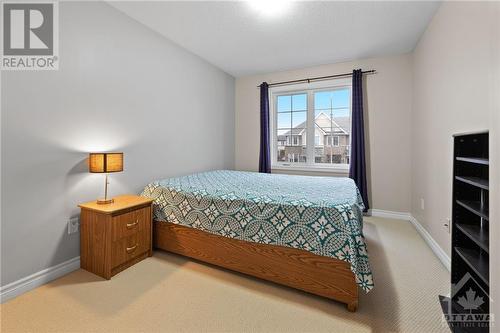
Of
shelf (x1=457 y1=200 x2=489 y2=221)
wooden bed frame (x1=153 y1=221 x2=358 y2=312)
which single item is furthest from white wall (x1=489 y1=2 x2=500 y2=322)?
wooden bed frame (x1=153 y1=221 x2=358 y2=312)

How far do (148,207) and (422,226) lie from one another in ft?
10.8

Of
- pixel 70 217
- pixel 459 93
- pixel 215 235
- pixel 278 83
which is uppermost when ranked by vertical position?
pixel 278 83

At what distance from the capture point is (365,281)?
57.4 inches

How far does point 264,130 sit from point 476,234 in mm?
3337

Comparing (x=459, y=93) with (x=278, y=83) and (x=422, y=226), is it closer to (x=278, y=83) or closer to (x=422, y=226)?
(x=422, y=226)

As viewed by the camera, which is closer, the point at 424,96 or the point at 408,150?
the point at 424,96

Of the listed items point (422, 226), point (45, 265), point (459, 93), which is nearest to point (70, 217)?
point (45, 265)

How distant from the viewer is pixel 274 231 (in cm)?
178

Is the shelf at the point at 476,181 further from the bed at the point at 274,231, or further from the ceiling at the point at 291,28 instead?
the ceiling at the point at 291,28

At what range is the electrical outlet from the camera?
203 cm

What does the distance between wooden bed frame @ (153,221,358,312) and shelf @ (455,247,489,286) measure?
2.08 feet

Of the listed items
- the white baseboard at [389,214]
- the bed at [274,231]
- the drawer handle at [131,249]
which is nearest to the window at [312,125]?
the white baseboard at [389,214]

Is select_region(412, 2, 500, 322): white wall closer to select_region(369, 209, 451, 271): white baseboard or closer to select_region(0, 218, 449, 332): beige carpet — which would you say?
select_region(369, 209, 451, 271): white baseboard

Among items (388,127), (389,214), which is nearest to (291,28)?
(388,127)
